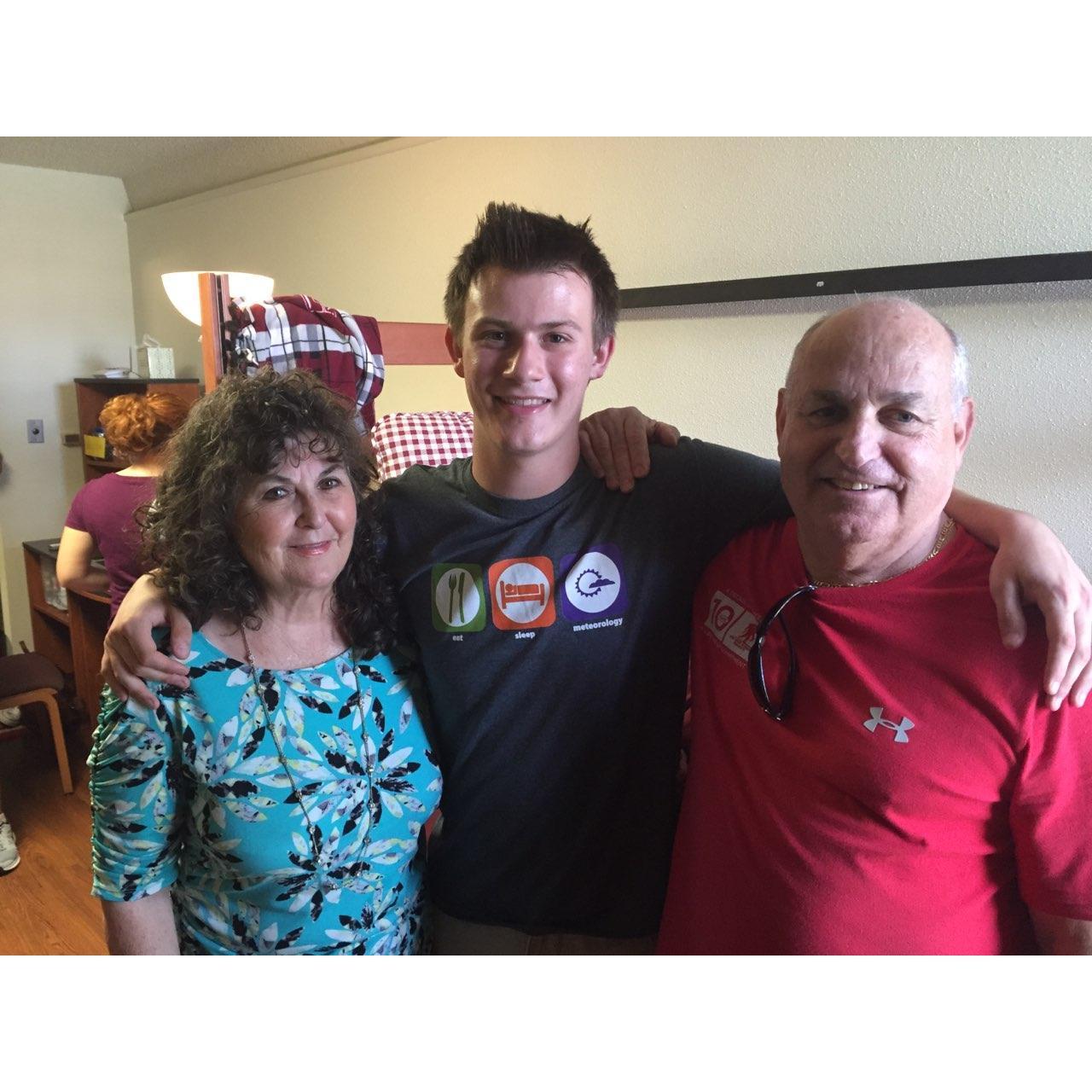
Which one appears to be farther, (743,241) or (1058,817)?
(743,241)

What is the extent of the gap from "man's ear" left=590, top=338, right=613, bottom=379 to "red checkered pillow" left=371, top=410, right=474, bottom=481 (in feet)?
3.31

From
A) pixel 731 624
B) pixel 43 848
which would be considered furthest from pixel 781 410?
pixel 43 848

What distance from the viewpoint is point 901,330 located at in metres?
0.62

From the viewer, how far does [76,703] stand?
4.00 feet

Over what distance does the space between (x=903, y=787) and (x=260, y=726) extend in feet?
2.00

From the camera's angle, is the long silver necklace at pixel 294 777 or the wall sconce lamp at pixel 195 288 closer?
the long silver necklace at pixel 294 777

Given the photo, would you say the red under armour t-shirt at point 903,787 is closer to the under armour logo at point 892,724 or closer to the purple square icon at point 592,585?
the under armour logo at point 892,724

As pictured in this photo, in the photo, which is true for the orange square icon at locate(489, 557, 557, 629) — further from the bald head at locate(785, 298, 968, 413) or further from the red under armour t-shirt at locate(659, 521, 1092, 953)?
the bald head at locate(785, 298, 968, 413)

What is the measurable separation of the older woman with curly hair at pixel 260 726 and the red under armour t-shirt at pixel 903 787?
0.38m

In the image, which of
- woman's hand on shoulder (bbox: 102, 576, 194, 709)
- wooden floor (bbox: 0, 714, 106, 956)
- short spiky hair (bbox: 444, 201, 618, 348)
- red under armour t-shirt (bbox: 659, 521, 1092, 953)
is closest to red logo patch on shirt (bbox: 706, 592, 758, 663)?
red under armour t-shirt (bbox: 659, 521, 1092, 953)

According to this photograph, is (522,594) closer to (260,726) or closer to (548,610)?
(548,610)

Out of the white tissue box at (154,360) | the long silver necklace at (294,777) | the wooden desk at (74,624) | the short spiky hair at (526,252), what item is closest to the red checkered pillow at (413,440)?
the white tissue box at (154,360)

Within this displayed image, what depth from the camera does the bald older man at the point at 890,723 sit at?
599mm
